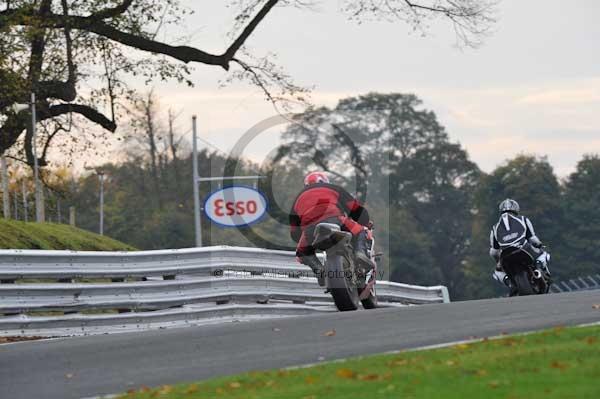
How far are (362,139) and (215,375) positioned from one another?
97544mm

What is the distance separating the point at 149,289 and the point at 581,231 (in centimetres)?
9256

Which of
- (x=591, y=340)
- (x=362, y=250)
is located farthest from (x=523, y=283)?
(x=591, y=340)

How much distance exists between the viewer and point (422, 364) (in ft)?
31.5

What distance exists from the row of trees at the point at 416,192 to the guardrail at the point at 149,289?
69809 millimetres

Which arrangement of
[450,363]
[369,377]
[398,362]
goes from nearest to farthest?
1. [369,377]
2. [450,363]
3. [398,362]

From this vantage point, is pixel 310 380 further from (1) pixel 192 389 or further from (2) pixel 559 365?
A: (2) pixel 559 365

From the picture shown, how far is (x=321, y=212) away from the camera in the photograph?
55.1 ft

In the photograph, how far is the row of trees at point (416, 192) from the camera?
93.1 m

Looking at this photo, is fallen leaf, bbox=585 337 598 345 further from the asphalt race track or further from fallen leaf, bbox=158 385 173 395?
fallen leaf, bbox=158 385 173 395

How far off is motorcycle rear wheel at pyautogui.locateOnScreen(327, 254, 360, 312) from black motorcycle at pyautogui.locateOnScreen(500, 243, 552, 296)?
15.3 ft

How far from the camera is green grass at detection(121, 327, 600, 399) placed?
8305 mm

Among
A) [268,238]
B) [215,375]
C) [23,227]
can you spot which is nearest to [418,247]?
[268,238]

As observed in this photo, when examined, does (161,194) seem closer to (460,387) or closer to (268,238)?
(268,238)

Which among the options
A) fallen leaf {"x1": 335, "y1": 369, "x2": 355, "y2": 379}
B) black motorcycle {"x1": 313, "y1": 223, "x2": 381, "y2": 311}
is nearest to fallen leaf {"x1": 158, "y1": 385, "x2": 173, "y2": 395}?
fallen leaf {"x1": 335, "y1": 369, "x2": 355, "y2": 379}
